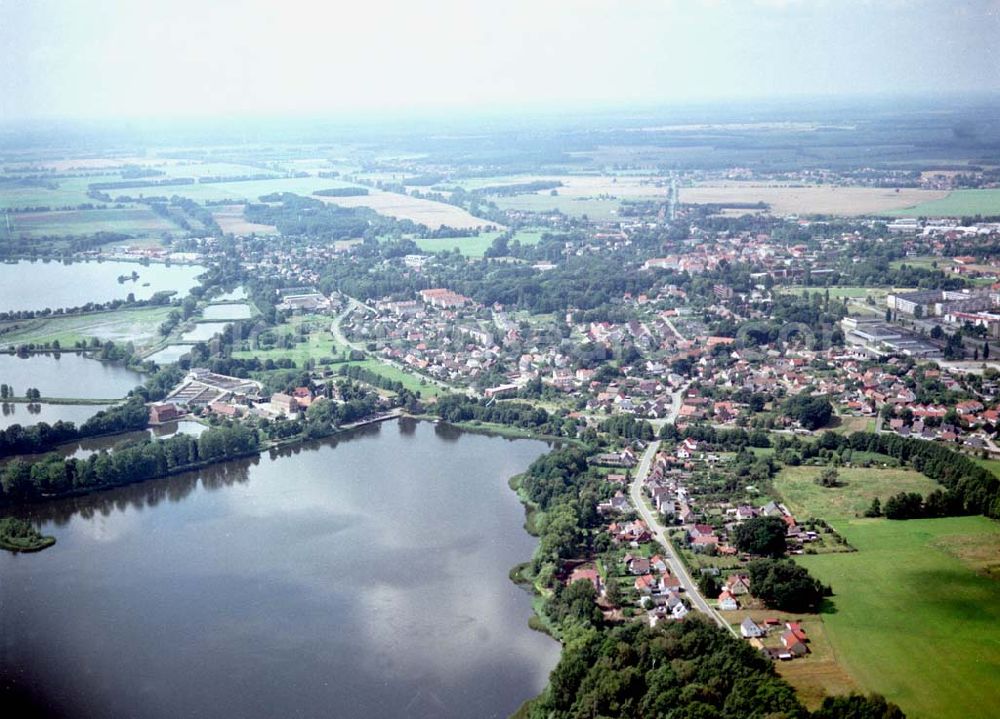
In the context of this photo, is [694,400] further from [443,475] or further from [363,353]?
[363,353]

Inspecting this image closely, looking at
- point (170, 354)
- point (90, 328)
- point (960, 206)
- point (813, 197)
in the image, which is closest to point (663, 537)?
point (170, 354)

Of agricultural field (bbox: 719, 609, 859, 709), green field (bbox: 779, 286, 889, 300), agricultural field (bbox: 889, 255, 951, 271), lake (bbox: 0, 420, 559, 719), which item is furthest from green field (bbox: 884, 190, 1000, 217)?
agricultural field (bbox: 719, 609, 859, 709)

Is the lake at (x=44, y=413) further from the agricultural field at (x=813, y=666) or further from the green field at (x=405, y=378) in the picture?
the agricultural field at (x=813, y=666)

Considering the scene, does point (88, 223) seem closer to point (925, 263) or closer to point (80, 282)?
point (80, 282)

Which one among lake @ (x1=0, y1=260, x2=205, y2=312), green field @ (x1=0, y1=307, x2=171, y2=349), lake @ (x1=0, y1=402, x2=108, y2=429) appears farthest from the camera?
lake @ (x1=0, y1=260, x2=205, y2=312)

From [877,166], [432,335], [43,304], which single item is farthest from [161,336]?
[877,166]

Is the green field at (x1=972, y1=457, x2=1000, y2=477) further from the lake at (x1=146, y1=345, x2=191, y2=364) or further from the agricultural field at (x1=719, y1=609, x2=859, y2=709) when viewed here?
the lake at (x1=146, y1=345, x2=191, y2=364)
